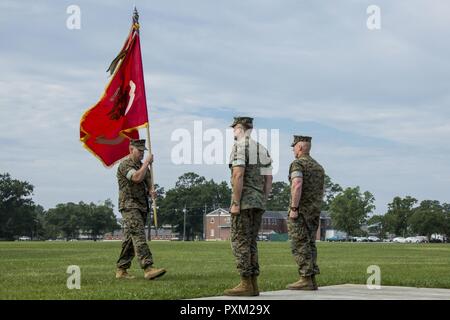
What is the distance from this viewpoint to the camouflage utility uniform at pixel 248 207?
1017 cm

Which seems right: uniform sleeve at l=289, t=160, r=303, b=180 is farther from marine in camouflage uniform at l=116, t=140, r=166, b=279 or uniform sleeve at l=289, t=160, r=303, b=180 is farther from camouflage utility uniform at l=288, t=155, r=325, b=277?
marine in camouflage uniform at l=116, t=140, r=166, b=279

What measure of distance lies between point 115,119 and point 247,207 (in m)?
5.24

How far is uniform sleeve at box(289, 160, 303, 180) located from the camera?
1125 cm

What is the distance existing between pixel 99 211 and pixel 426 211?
7831cm

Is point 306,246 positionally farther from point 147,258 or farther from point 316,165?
point 147,258

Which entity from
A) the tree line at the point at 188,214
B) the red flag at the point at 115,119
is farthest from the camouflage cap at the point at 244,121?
the tree line at the point at 188,214

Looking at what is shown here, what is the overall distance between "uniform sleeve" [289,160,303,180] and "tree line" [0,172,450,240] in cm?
12887

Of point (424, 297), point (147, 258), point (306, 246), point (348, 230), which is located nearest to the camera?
point (424, 297)

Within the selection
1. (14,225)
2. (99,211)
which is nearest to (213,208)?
(99,211)

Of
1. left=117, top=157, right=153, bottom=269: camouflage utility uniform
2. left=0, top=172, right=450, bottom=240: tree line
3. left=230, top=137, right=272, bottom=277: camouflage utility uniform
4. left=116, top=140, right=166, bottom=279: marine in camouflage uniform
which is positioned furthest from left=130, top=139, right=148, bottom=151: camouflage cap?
left=0, top=172, right=450, bottom=240: tree line

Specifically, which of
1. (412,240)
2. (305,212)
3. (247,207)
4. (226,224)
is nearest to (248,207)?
(247,207)

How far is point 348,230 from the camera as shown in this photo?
142375mm
